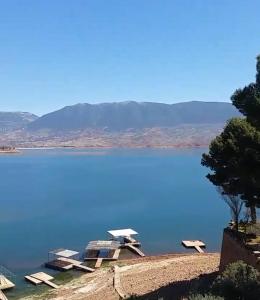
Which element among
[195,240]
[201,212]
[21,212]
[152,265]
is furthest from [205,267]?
[21,212]

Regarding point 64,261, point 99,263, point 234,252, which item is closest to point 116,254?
point 99,263

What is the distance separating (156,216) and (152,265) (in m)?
28.5

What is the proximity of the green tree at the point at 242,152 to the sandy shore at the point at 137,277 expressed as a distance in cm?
698

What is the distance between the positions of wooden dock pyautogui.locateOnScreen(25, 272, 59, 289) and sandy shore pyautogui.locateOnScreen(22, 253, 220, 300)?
1188 mm

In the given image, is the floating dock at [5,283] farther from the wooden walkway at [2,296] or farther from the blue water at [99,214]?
the blue water at [99,214]

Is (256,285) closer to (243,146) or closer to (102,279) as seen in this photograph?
(243,146)

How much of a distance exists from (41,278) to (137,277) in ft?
23.2

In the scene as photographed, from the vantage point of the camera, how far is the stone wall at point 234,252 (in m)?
21.4

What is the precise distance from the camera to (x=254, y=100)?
685 inches

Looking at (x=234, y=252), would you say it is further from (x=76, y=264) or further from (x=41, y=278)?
(x=76, y=264)

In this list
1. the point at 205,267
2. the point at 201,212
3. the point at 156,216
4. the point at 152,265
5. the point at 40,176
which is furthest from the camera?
the point at 40,176

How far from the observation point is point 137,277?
3028 cm

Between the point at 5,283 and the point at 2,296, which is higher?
the point at 2,296

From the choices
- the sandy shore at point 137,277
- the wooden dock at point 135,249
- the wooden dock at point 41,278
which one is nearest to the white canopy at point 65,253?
the sandy shore at point 137,277
